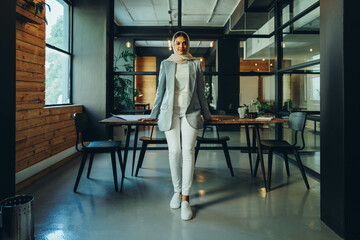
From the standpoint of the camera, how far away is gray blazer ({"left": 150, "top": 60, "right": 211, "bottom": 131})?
2.38m

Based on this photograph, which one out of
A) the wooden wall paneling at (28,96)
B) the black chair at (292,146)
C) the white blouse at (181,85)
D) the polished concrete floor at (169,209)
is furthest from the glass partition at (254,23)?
the wooden wall paneling at (28,96)

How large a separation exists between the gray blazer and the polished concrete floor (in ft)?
2.69

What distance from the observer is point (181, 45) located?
249 cm

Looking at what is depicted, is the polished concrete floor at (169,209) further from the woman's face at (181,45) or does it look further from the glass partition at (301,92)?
the woman's face at (181,45)

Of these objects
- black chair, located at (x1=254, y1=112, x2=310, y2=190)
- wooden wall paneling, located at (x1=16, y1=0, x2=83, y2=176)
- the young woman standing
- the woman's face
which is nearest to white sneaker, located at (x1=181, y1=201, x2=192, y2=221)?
the young woman standing

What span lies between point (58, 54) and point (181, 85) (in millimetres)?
3233

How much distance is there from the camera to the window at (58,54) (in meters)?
4.25

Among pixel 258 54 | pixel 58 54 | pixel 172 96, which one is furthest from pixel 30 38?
pixel 258 54

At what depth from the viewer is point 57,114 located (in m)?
4.21

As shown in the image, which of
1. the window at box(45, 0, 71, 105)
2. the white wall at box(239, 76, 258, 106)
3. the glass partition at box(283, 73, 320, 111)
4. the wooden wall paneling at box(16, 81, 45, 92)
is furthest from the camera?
the white wall at box(239, 76, 258, 106)

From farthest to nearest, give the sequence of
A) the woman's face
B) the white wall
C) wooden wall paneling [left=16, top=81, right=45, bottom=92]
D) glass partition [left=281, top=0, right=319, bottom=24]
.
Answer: the white wall, glass partition [left=281, top=0, right=319, bottom=24], wooden wall paneling [left=16, top=81, right=45, bottom=92], the woman's face

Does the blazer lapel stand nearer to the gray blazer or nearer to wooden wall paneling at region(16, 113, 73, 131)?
the gray blazer

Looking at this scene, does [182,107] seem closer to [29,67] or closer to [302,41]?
[29,67]

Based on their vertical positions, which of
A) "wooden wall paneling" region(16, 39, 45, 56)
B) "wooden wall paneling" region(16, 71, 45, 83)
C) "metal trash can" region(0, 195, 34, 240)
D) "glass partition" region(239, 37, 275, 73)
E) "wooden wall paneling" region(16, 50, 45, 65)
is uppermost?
"glass partition" region(239, 37, 275, 73)
